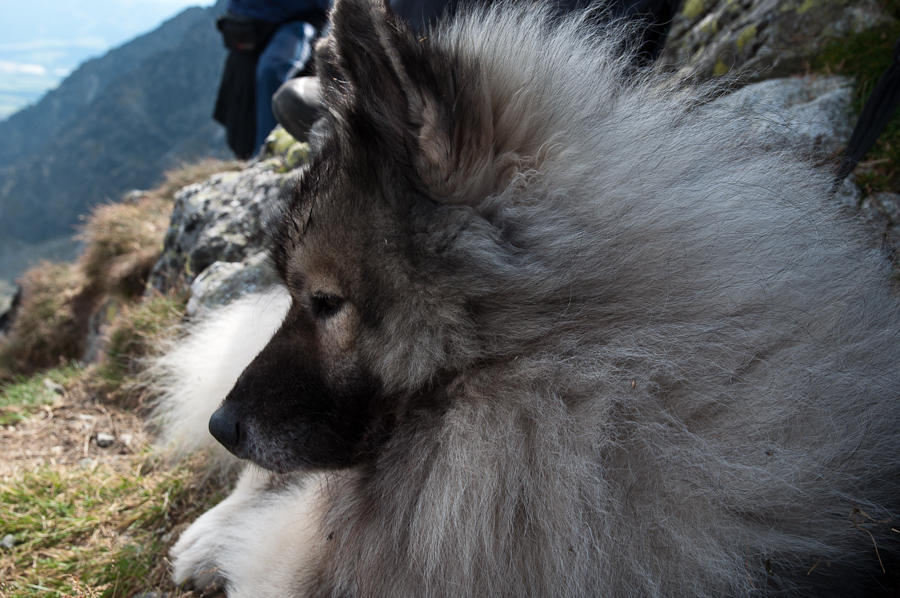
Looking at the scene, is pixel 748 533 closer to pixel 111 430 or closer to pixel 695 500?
pixel 695 500

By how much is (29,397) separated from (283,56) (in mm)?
4166

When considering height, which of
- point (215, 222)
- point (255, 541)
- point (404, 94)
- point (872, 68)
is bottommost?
point (215, 222)

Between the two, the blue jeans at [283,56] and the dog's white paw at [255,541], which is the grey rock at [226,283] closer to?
the dog's white paw at [255,541]

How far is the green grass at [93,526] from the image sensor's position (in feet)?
7.80

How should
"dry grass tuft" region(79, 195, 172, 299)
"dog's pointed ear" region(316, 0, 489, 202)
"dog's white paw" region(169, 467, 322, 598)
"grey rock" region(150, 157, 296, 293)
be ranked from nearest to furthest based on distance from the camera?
1. "dog's pointed ear" region(316, 0, 489, 202)
2. "dog's white paw" region(169, 467, 322, 598)
3. "grey rock" region(150, 157, 296, 293)
4. "dry grass tuft" region(79, 195, 172, 299)

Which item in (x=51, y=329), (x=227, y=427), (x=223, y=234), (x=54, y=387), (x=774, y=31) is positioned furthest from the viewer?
(x=51, y=329)

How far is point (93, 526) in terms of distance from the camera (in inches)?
107

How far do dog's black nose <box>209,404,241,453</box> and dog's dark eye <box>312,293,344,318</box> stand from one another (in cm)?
43

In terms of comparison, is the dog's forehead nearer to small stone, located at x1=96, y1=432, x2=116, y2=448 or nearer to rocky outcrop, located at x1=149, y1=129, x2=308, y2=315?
rocky outcrop, located at x1=149, y1=129, x2=308, y2=315

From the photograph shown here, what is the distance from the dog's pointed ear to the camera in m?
1.41

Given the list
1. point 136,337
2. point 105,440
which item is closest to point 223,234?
point 136,337

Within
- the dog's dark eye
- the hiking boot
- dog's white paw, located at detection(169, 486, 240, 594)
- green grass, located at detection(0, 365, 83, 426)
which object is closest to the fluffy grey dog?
the dog's dark eye

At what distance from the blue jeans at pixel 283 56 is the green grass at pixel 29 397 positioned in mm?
3572

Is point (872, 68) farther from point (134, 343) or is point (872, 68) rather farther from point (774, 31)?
point (134, 343)
